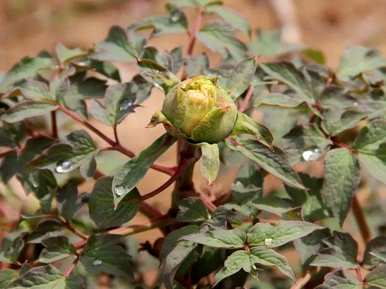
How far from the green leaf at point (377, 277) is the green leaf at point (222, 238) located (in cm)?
24

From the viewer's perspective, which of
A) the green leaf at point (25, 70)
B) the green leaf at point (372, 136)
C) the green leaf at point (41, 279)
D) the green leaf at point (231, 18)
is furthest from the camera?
the green leaf at point (231, 18)

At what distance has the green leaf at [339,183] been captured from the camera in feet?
4.94

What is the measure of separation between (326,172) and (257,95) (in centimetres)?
25

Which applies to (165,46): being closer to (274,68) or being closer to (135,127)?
(135,127)

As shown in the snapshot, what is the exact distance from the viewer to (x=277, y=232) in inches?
54.1

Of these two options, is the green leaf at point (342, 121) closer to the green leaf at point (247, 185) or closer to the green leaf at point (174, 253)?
the green leaf at point (247, 185)

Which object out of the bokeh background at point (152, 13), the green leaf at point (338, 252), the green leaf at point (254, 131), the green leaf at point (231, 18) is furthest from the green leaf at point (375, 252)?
the bokeh background at point (152, 13)

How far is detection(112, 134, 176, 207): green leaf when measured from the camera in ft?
4.53

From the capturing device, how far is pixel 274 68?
169 centimetres

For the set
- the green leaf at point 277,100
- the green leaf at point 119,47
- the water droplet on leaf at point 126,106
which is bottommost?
the green leaf at point 277,100

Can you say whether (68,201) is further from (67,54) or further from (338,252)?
(338,252)

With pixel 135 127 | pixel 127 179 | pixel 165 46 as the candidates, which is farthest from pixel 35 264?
pixel 165 46

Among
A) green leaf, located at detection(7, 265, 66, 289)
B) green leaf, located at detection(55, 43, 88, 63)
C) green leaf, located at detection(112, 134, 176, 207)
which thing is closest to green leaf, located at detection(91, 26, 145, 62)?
green leaf, located at detection(55, 43, 88, 63)

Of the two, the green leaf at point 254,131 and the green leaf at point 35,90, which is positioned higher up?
the green leaf at point 254,131
